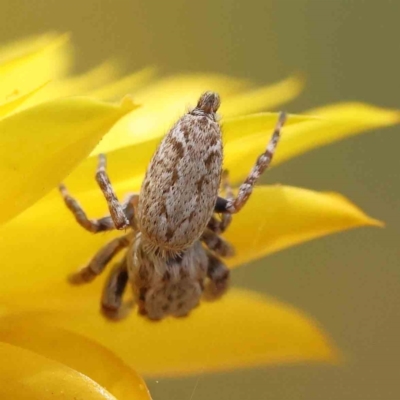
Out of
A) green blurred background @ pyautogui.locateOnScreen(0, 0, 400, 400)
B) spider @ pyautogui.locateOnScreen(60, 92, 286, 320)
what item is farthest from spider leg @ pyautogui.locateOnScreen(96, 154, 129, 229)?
green blurred background @ pyautogui.locateOnScreen(0, 0, 400, 400)

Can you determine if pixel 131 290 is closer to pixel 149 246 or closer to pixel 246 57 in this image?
pixel 149 246

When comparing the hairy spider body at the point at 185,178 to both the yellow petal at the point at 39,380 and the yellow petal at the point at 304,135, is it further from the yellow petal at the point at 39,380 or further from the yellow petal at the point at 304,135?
the yellow petal at the point at 39,380

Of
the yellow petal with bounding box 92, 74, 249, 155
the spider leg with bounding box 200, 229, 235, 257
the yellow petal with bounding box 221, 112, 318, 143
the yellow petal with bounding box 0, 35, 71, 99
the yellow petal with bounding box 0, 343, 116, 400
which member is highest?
the yellow petal with bounding box 0, 35, 71, 99

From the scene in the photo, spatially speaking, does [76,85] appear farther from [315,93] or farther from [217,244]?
[315,93]

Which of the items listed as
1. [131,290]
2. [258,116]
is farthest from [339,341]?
[258,116]

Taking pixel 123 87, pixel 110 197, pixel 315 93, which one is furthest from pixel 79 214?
pixel 315 93

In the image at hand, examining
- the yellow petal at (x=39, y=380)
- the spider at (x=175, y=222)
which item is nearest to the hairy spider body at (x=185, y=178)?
the spider at (x=175, y=222)

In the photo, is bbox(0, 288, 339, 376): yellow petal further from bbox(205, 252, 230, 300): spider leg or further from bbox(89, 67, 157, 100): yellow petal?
bbox(89, 67, 157, 100): yellow petal
